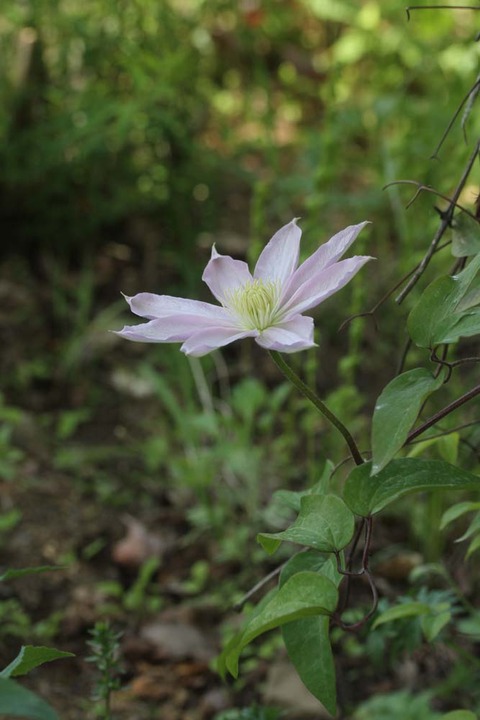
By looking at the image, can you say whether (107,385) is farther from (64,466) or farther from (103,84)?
(103,84)

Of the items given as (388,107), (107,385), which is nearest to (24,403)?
(107,385)

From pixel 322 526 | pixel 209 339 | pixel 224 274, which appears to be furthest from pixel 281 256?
pixel 322 526

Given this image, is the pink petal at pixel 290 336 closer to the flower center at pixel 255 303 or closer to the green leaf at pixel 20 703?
the flower center at pixel 255 303

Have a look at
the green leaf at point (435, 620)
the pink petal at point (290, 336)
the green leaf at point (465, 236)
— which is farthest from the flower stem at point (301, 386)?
the green leaf at point (435, 620)

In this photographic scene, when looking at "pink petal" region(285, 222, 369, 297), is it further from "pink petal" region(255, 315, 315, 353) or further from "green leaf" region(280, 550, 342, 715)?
"green leaf" region(280, 550, 342, 715)

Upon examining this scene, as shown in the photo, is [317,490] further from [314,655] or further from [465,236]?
[465,236]
